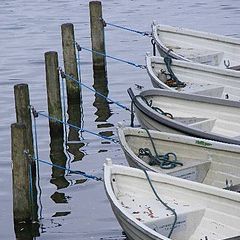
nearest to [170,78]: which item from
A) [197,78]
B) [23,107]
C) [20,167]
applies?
[197,78]

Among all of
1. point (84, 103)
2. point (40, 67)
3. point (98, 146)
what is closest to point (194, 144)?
point (98, 146)

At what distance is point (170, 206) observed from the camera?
12117 mm

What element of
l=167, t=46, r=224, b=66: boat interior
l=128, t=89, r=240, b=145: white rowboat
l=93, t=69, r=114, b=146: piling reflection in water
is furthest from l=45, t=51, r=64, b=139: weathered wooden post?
l=167, t=46, r=224, b=66: boat interior

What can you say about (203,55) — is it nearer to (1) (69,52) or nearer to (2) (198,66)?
(2) (198,66)

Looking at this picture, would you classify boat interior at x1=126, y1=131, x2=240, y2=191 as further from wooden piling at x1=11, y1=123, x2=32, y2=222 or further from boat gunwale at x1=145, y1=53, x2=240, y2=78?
boat gunwale at x1=145, y1=53, x2=240, y2=78

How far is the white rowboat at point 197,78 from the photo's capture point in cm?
1811

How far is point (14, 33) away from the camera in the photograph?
3152cm

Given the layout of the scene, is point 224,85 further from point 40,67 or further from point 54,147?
point 40,67

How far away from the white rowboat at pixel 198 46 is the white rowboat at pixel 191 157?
6.07m

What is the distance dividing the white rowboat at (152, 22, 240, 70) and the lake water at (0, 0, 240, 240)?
1.42 metres

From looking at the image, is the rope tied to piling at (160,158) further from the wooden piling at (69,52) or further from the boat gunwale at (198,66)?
the wooden piling at (69,52)

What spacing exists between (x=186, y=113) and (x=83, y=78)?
7518 mm

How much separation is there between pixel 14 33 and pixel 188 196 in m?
20.3

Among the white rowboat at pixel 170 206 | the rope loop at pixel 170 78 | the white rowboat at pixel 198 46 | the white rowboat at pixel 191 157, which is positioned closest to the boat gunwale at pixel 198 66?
the rope loop at pixel 170 78
